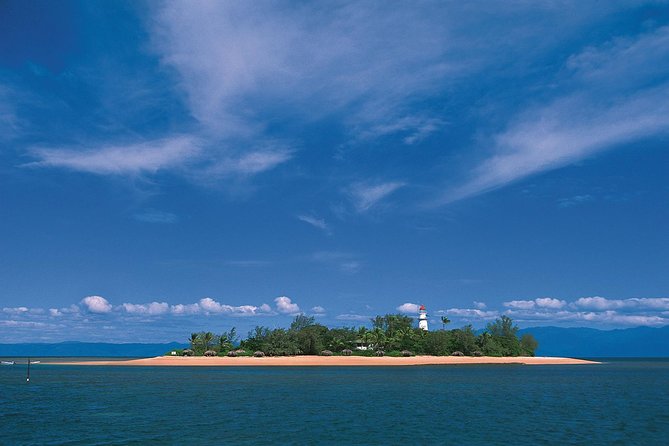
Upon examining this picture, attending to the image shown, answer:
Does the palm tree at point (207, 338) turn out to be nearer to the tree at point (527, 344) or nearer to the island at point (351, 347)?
the island at point (351, 347)

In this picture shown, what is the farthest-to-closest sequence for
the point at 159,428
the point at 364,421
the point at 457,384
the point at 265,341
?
the point at 265,341, the point at 457,384, the point at 364,421, the point at 159,428

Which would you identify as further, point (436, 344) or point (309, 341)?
point (436, 344)

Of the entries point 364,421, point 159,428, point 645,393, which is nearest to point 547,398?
point 645,393

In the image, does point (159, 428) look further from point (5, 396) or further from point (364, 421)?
point (5, 396)

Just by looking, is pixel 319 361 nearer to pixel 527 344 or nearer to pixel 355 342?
pixel 355 342

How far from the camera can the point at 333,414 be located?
51188 millimetres

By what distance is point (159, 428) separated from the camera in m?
43.2

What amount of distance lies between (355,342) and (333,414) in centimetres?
11754

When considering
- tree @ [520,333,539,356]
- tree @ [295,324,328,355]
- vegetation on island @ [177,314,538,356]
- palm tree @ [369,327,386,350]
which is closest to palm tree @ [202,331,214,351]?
vegetation on island @ [177,314,538,356]


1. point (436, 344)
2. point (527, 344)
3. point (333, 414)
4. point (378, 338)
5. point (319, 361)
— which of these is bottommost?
point (319, 361)

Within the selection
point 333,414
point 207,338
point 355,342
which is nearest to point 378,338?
point 355,342

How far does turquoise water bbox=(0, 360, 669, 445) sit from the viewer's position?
1558 inches

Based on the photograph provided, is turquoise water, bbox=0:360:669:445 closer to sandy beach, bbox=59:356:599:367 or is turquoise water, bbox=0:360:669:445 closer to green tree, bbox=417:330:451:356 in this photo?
sandy beach, bbox=59:356:599:367

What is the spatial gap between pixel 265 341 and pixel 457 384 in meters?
85.0
